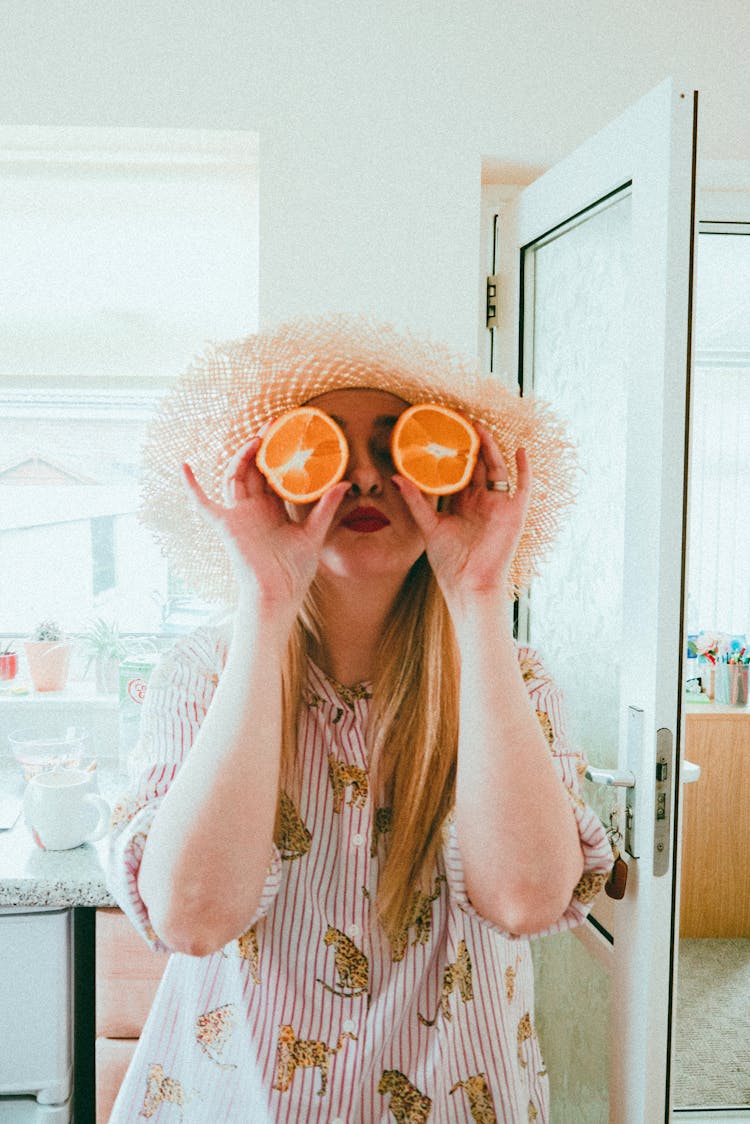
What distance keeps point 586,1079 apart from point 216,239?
6.39 ft

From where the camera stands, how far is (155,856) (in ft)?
2.49

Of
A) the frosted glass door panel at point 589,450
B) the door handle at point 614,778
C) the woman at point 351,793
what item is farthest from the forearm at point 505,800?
the frosted glass door panel at point 589,450

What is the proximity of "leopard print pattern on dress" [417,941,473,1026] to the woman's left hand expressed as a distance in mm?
386

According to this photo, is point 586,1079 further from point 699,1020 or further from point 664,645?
point 699,1020

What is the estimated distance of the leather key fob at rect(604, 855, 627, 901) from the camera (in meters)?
1.21

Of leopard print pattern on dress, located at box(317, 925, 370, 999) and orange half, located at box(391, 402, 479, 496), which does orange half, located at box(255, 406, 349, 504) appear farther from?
leopard print pattern on dress, located at box(317, 925, 370, 999)

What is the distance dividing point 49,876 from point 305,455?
3.51ft

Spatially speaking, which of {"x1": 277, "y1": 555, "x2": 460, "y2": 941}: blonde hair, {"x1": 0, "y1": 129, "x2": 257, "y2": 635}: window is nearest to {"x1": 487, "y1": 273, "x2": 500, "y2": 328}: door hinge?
{"x1": 0, "y1": 129, "x2": 257, "y2": 635}: window

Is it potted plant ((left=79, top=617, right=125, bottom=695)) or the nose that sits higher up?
the nose

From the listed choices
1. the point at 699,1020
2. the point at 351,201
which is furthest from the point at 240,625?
the point at 699,1020

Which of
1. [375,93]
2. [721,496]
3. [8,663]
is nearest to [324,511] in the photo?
[375,93]

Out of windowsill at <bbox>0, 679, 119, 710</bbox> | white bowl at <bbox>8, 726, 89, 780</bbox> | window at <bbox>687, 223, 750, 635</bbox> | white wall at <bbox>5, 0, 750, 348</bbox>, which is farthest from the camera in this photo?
window at <bbox>687, 223, 750, 635</bbox>

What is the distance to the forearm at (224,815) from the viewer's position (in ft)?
2.43

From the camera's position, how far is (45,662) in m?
2.16
